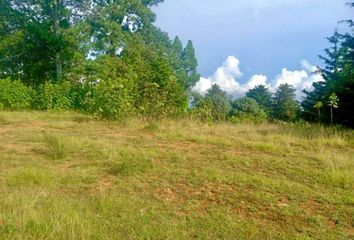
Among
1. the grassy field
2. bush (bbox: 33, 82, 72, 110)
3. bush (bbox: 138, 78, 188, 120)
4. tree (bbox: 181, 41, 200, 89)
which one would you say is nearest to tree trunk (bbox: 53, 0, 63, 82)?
bush (bbox: 33, 82, 72, 110)

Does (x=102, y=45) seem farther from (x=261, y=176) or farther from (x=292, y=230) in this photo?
(x=292, y=230)

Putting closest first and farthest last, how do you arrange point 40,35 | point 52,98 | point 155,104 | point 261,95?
point 155,104, point 52,98, point 40,35, point 261,95

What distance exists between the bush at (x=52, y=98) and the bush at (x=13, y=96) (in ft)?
1.51

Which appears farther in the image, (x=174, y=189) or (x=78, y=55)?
(x=78, y=55)

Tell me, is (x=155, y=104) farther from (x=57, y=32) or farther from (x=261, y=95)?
(x=261, y=95)

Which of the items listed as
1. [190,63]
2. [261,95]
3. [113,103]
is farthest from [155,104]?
[261,95]

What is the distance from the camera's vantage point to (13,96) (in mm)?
17969

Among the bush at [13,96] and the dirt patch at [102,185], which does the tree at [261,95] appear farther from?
the dirt patch at [102,185]

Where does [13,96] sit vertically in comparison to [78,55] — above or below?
below

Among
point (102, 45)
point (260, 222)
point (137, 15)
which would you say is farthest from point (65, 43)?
point (260, 222)

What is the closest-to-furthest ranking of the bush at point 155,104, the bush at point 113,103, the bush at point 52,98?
the bush at point 113,103, the bush at point 155,104, the bush at point 52,98

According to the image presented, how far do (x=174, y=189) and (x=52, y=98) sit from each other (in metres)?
14.9

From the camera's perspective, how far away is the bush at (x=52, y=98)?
17953 millimetres

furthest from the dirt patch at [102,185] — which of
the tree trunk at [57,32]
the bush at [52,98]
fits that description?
the tree trunk at [57,32]
